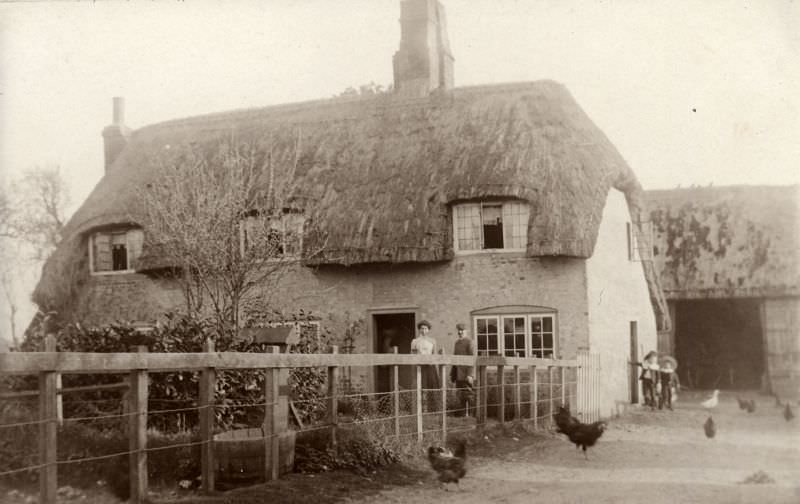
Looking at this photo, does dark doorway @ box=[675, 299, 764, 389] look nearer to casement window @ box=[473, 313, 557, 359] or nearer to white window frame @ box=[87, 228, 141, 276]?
casement window @ box=[473, 313, 557, 359]

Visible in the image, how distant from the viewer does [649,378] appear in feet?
72.2

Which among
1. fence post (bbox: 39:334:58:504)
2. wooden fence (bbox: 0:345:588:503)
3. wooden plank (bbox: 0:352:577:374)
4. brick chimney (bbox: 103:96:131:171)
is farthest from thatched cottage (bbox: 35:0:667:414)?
fence post (bbox: 39:334:58:504)

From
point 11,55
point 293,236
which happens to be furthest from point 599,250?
point 11,55

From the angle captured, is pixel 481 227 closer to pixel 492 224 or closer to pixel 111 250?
pixel 492 224

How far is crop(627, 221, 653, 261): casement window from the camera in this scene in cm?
2388

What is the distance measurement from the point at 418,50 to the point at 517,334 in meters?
8.58

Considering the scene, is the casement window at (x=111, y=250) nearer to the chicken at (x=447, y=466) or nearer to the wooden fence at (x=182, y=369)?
Answer: the wooden fence at (x=182, y=369)

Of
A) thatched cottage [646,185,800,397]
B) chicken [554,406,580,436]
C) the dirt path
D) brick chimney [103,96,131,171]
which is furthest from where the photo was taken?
brick chimney [103,96,131,171]

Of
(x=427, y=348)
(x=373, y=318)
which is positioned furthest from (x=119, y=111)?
(x=427, y=348)

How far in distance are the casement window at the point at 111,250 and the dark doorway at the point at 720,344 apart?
697 inches

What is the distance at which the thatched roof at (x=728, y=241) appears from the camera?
2627cm

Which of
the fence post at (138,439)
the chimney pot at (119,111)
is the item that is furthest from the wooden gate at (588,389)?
the chimney pot at (119,111)

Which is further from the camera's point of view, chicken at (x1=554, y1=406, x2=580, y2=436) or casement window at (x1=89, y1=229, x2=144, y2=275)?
casement window at (x1=89, y1=229, x2=144, y2=275)

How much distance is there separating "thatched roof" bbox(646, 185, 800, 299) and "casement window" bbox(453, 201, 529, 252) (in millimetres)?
9547
